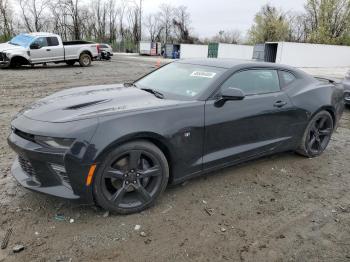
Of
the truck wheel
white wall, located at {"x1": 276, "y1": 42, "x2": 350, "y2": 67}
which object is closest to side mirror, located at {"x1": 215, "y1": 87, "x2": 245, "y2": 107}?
the truck wheel

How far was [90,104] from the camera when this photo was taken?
3178 millimetres

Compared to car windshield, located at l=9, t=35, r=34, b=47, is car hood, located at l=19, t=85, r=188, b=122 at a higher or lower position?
lower

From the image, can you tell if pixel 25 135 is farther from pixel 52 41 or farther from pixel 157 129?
pixel 52 41

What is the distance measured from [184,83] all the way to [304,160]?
2.26 metres

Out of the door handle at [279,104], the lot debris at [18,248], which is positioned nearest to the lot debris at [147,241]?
the lot debris at [18,248]

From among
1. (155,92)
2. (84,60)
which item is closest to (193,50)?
(84,60)

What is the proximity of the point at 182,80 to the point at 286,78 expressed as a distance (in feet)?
5.02

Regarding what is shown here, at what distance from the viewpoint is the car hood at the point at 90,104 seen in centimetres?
292

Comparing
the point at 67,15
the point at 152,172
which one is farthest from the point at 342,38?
the point at 152,172

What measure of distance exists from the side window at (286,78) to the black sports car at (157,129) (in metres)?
0.02

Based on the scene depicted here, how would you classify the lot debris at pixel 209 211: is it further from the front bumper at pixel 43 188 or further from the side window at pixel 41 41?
the side window at pixel 41 41

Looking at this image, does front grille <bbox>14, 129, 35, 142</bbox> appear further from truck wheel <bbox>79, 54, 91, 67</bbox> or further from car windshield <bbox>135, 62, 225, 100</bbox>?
truck wheel <bbox>79, 54, 91, 67</bbox>

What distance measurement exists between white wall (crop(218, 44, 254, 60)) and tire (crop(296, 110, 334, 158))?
34.8 metres

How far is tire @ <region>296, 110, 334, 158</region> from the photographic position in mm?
4621
